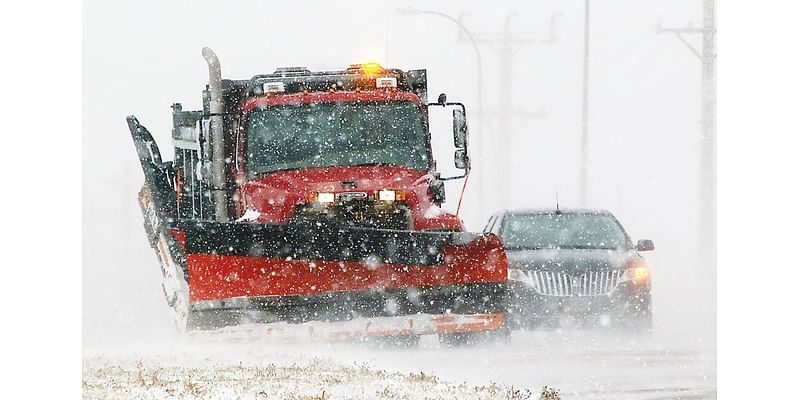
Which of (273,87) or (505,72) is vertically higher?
(505,72)

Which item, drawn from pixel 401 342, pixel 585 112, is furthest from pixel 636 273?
pixel 585 112

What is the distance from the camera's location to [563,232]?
46.8ft

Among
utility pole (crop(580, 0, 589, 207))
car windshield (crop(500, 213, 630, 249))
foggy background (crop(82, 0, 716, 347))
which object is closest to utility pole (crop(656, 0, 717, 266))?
utility pole (crop(580, 0, 589, 207))

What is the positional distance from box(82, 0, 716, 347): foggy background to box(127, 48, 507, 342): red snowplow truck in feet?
72.6

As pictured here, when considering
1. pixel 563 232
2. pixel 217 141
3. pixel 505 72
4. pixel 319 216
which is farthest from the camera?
pixel 505 72

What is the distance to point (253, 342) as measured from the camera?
10883 millimetres

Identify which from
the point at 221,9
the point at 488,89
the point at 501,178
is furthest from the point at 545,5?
the point at 501,178

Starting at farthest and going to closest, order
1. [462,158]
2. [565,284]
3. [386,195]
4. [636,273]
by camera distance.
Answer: [636,273], [462,158], [565,284], [386,195]

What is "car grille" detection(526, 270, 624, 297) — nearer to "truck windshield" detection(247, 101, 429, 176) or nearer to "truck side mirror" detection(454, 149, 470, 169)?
"truck side mirror" detection(454, 149, 470, 169)

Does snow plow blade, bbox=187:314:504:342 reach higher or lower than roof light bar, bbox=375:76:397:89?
lower

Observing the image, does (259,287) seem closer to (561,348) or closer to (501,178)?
(561,348)

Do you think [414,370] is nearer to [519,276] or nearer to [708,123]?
[519,276]

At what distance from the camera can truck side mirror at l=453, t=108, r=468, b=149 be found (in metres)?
12.7

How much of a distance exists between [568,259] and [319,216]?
2.65 m
